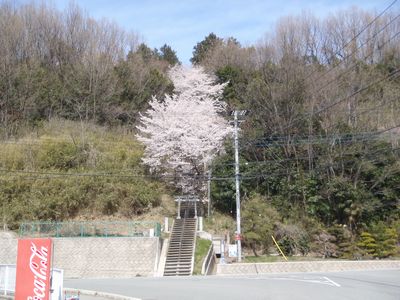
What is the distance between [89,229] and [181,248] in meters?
6.74

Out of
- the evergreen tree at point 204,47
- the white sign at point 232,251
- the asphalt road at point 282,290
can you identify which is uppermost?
the evergreen tree at point 204,47

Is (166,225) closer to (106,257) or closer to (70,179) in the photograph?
(106,257)

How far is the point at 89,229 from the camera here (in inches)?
1318

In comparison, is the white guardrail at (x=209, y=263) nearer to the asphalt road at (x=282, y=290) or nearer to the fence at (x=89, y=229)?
the fence at (x=89, y=229)

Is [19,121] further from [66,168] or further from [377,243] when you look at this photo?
[377,243]

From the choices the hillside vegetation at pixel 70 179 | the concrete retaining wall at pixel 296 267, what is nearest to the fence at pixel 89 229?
the hillside vegetation at pixel 70 179

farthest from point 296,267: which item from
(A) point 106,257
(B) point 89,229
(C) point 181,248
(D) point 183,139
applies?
(D) point 183,139

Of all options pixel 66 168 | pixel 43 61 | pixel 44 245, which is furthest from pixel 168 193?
pixel 44 245

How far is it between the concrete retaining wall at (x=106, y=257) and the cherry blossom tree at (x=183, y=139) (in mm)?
11510

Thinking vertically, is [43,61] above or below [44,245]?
above

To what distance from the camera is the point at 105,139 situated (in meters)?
46.7

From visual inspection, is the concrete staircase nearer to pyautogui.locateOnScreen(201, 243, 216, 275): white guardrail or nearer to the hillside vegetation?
pyautogui.locateOnScreen(201, 243, 216, 275): white guardrail

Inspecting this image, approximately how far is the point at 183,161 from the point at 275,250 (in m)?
11.2

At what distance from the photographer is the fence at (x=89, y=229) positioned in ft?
106
